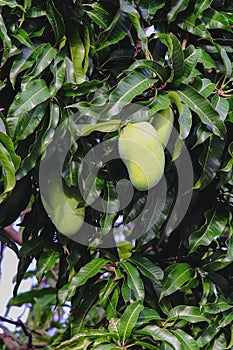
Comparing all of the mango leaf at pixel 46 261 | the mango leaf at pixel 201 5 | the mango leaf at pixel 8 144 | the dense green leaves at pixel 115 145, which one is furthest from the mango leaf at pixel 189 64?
the mango leaf at pixel 46 261

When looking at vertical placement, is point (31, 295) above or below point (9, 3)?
below

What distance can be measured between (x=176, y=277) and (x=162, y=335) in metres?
0.16

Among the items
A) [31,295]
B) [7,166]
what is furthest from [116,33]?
[31,295]

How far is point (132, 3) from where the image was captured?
1.22 m

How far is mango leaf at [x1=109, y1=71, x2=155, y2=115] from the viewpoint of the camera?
44.8 inches

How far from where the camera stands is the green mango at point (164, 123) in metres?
1.19

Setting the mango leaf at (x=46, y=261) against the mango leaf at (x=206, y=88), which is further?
the mango leaf at (x=46, y=261)

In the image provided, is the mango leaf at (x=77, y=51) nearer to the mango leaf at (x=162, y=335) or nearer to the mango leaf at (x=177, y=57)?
the mango leaf at (x=177, y=57)

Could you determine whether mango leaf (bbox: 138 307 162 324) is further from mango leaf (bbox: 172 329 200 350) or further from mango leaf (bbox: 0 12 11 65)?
mango leaf (bbox: 0 12 11 65)

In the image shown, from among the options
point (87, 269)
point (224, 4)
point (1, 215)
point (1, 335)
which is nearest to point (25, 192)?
point (1, 215)

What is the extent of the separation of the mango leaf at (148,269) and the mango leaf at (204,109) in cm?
32

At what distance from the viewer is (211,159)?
126 cm

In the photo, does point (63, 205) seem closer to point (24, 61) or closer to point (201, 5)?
point (24, 61)

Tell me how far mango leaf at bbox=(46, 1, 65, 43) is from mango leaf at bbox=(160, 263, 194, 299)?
532mm
